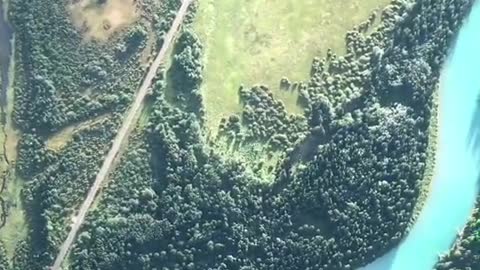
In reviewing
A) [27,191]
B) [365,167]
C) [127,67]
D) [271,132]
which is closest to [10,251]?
[27,191]

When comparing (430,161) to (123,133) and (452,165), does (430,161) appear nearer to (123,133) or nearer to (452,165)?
(452,165)

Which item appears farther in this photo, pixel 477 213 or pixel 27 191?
pixel 477 213

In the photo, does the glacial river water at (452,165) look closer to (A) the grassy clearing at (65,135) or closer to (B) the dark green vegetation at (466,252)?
(B) the dark green vegetation at (466,252)

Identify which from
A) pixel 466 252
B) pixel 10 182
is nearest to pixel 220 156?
pixel 10 182

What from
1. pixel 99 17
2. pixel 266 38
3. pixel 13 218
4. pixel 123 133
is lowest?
pixel 13 218

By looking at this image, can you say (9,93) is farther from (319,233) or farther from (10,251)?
(319,233)

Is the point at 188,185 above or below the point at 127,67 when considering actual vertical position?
below

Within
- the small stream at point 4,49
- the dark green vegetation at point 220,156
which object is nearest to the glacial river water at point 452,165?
the dark green vegetation at point 220,156
